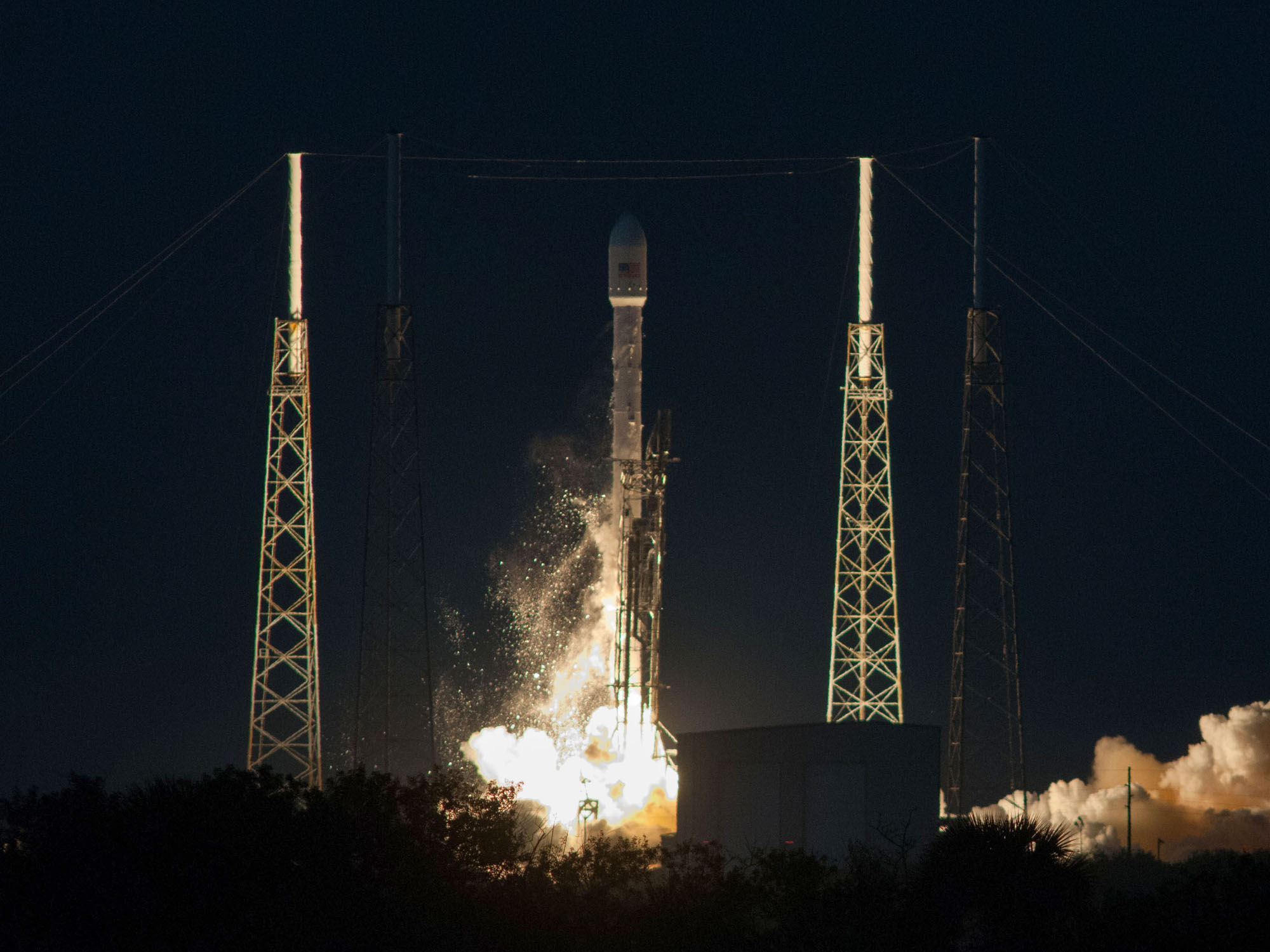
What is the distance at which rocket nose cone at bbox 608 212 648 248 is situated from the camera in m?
73.2

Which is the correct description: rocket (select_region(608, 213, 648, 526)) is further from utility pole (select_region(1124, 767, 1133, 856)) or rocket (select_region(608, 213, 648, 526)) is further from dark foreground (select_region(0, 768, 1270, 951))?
dark foreground (select_region(0, 768, 1270, 951))

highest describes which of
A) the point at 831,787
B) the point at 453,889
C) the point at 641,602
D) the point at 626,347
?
the point at 626,347

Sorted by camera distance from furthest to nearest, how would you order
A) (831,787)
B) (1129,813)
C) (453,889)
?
(1129,813), (831,787), (453,889)

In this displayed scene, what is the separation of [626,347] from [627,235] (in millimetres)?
4002

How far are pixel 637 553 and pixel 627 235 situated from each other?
1145cm

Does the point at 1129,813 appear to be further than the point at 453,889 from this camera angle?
Yes

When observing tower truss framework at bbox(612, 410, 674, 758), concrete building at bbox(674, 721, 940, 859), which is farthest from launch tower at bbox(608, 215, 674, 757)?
concrete building at bbox(674, 721, 940, 859)

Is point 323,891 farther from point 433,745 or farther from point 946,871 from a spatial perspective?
point 433,745

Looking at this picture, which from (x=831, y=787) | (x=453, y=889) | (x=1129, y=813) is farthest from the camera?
(x=1129, y=813)

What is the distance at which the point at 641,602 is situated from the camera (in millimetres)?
69500

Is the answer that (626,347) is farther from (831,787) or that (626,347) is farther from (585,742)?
(831,787)

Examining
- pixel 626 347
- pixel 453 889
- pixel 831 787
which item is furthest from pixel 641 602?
pixel 453 889

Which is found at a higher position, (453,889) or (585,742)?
(585,742)

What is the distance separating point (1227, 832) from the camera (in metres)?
69.1
